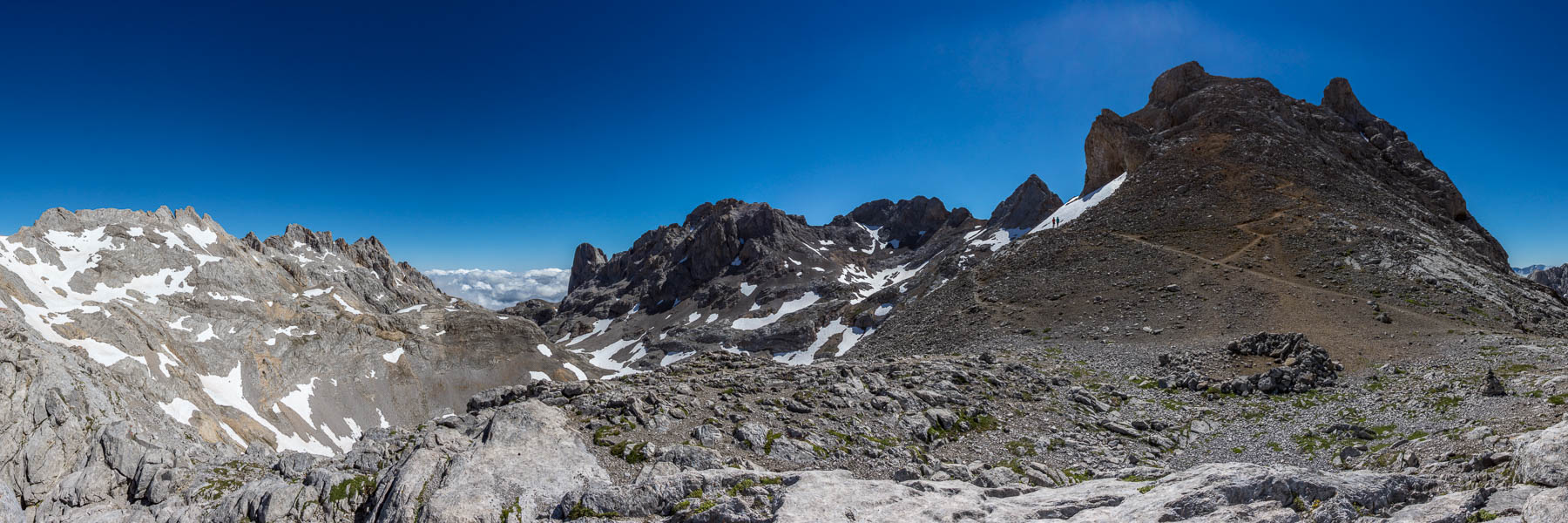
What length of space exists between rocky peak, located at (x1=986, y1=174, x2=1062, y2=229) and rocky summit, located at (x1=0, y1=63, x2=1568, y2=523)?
265 feet

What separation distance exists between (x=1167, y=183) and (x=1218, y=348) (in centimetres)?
4396

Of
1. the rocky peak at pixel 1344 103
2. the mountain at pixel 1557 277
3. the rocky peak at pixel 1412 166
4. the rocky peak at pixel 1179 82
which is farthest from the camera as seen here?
the mountain at pixel 1557 277

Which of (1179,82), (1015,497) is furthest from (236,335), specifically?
(1179,82)

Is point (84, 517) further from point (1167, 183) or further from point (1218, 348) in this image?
point (1167, 183)

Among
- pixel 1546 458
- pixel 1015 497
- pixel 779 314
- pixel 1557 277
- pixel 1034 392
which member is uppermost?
pixel 1557 277

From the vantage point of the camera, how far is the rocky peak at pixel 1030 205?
178m

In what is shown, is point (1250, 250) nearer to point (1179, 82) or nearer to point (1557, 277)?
point (1179, 82)

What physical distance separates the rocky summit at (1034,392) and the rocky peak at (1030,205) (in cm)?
8067

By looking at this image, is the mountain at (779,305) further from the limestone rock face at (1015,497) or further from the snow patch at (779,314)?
the limestone rock face at (1015,497)

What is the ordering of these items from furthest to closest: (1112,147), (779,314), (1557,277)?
(779,314)
(1557,277)
(1112,147)

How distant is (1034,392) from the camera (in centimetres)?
2609

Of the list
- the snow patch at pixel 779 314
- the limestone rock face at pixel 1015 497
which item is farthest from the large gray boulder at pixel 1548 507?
the snow patch at pixel 779 314

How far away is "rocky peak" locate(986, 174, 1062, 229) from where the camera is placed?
583ft

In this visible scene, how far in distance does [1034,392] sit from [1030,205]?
17056 cm
